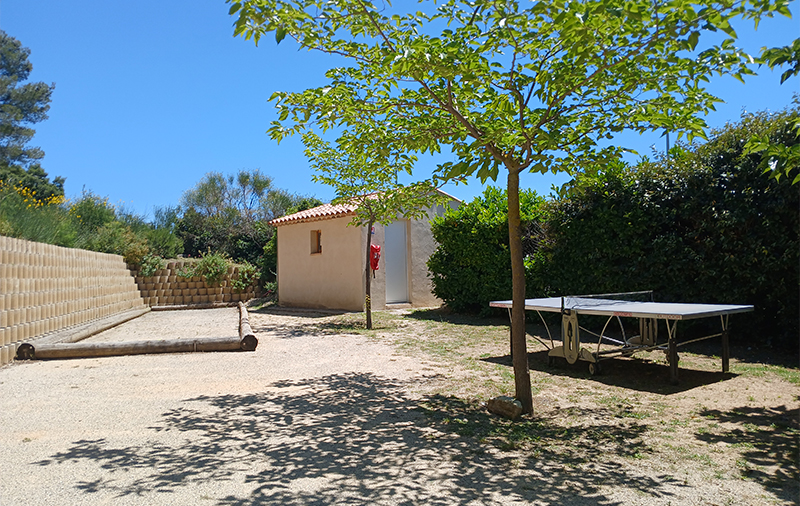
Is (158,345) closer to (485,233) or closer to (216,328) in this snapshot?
(216,328)

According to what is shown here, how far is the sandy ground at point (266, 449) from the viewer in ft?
10.9

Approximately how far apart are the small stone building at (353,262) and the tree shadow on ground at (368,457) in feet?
33.2

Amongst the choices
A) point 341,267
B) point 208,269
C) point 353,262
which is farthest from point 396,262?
point 208,269

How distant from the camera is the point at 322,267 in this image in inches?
663

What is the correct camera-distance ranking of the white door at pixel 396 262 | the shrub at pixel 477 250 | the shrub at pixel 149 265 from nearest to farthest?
the shrub at pixel 477 250 → the white door at pixel 396 262 → the shrub at pixel 149 265

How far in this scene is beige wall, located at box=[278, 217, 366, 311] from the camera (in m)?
15.8

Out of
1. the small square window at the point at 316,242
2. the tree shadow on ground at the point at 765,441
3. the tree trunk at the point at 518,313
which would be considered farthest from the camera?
the small square window at the point at 316,242

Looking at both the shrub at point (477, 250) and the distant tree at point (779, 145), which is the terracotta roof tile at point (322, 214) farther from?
the distant tree at point (779, 145)

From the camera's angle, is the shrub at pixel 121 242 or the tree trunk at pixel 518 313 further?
the shrub at pixel 121 242

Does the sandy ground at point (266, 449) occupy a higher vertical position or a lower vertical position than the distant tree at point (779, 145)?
lower

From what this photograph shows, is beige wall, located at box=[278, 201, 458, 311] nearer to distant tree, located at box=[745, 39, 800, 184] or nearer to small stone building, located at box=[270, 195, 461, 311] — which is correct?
small stone building, located at box=[270, 195, 461, 311]

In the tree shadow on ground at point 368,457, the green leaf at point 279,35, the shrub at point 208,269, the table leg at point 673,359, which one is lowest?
the tree shadow on ground at point 368,457

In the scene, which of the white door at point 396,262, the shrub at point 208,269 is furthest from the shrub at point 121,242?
the white door at point 396,262

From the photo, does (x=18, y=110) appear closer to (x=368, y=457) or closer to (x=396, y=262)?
(x=396, y=262)
